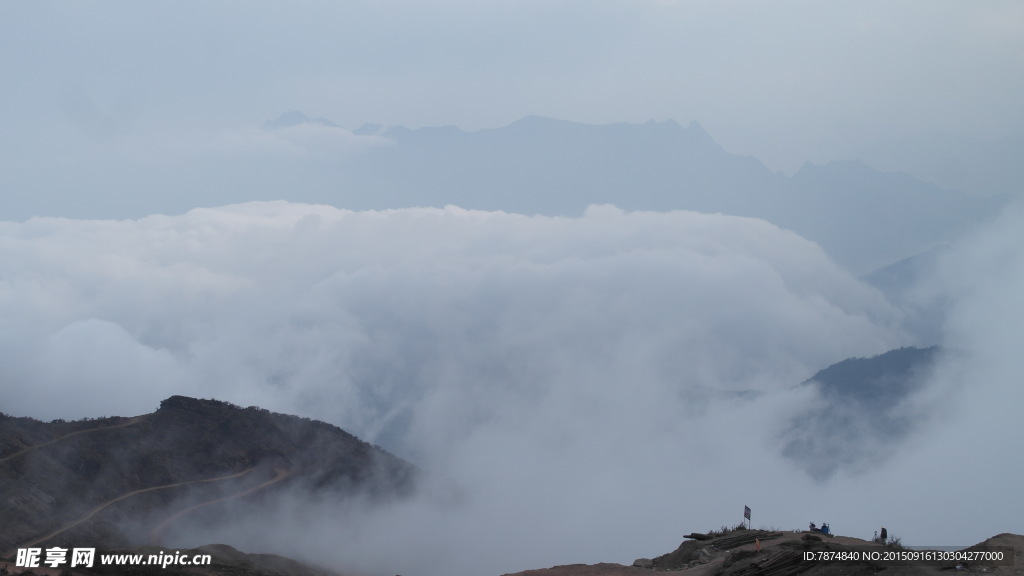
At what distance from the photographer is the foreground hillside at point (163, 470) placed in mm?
44156

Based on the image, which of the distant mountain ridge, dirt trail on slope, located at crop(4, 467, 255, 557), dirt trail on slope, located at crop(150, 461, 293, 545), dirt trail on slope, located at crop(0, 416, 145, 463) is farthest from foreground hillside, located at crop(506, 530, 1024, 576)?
the distant mountain ridge

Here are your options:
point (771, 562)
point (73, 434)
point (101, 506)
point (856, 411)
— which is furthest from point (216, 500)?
point (856, 411)

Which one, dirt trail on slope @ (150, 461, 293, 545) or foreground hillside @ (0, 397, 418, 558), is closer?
foreground hillside @ (0, 397, 418, 558)

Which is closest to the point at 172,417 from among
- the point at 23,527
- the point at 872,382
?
the point at 23,527

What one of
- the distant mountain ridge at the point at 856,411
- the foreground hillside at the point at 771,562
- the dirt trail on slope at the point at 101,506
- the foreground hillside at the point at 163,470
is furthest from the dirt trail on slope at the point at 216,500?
the distant mountain ridge at the point at 856,411

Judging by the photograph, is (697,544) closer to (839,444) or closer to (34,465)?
(34,465)

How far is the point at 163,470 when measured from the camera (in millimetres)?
54562

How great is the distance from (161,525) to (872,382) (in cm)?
11063

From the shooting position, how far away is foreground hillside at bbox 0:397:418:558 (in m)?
44.2

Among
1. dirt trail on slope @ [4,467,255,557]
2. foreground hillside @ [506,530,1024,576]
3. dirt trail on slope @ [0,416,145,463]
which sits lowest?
foreground hillside @ [506,530,1024,576]

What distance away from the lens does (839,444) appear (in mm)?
119062

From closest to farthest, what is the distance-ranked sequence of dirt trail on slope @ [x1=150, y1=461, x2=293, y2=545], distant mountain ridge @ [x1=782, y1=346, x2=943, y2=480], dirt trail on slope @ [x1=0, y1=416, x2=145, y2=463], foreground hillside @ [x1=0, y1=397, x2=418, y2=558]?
foreground hillside @ [x1=0, y1=397, x2=418, y2=558], dirt trail on slope @ [x1=150, y1=461, x2=293, y2=545], dirt trail on slope @ [x1=0, y1=416, x2=145, y2=463], distant mountain ridge @ [x1=782, y1=346, x2=943, y2=480]

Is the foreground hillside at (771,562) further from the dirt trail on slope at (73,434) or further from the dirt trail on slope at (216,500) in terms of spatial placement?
the dirt trail on slope at (73,434)

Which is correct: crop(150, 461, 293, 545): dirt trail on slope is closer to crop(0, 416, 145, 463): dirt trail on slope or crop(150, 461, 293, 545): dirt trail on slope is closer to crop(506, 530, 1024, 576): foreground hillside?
crop(0, 416, 145, 463): dirt trail on slope
